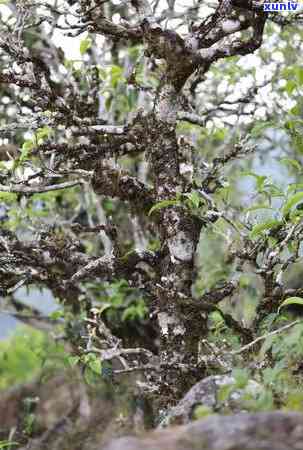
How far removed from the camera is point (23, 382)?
6.26 m

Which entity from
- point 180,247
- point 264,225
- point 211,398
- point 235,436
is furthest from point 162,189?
point 235,436

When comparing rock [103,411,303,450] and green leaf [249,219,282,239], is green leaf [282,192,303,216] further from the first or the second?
rock [103,411,303,450]

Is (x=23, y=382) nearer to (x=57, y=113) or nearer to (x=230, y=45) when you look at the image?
(x=57, y=113)

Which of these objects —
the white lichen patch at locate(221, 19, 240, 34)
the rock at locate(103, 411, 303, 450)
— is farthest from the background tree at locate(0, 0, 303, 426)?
the rock at locate(103, 411, 303, 450)

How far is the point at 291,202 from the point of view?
7.62 feet

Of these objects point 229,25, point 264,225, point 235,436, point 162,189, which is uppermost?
point 229,25

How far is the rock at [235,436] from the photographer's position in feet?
4.53

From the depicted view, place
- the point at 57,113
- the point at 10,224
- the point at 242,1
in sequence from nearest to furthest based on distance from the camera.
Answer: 1. the point at 242,1
2. the point at 57,113
3. the point at 10,224

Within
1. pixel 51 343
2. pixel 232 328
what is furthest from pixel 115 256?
pixel 51 343

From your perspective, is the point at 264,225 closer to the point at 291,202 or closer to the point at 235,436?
the point at 291,202

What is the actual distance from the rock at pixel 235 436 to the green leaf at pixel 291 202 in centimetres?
100

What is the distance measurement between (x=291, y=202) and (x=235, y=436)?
1.14 m

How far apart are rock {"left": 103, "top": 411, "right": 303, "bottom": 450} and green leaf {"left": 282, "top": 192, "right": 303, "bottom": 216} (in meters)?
1.00

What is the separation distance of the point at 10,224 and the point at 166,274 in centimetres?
174
